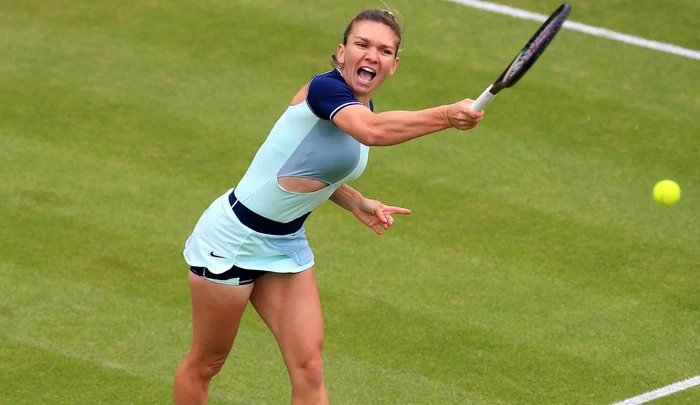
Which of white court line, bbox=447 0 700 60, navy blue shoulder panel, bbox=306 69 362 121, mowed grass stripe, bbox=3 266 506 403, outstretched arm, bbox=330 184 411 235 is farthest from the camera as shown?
white court line, bbox=447 0 700 60

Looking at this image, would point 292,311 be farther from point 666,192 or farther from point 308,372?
point 666,192

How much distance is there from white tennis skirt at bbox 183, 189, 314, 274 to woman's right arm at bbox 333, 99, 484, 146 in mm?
845

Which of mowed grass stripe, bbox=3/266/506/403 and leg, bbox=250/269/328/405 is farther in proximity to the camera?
mowed grass stripe, bbox=3/266/506/403

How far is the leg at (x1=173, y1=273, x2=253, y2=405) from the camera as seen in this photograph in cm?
554

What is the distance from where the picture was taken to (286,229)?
554 cm

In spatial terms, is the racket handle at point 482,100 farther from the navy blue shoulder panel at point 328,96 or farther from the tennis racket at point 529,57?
the navy blue shoulder panel at point 328,96

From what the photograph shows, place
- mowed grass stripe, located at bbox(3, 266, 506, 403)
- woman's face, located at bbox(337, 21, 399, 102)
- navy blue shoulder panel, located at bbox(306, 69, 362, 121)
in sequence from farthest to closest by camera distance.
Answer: mowed grass stripe, located at bbox(3, 266, 506, 403), woman's face, located at bbox(337, 21, 399, 102), navy blue shoulder panel, located at bbox(306, 69, 362, 121)

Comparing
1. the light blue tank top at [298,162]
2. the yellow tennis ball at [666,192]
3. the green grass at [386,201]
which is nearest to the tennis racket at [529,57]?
the light blue tank top at [298,162]

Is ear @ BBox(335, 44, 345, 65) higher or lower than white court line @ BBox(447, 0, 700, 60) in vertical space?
lower

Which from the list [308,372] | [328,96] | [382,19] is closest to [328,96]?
[328,96]

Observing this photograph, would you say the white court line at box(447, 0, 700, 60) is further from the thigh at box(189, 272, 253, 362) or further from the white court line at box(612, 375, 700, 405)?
the thigh at box(189, 272, 253, 362)

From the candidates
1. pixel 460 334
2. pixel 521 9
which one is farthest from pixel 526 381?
→ pixel 521 9

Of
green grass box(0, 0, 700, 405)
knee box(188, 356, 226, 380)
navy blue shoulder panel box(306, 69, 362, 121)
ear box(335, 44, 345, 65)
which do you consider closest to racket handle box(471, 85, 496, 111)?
navy blue shoulder panel box(306, 69, 362, 121)

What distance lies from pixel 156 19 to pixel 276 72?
176 cm
